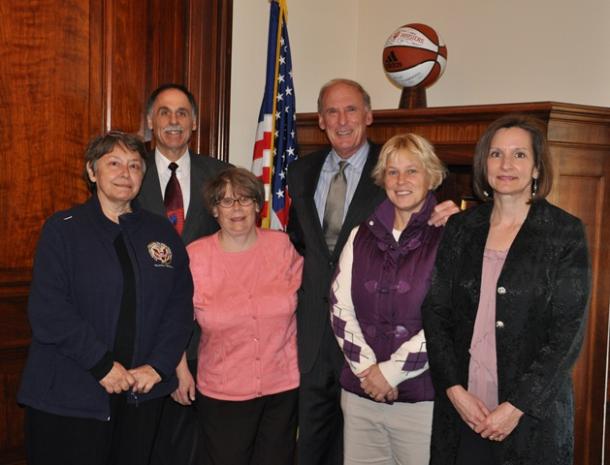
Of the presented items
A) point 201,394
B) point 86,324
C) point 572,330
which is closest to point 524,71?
point 572,330

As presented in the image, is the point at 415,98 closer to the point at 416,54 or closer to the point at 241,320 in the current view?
the point at 416,54

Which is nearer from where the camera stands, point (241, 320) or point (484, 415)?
point (484, 415)

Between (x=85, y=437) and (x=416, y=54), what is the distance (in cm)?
223

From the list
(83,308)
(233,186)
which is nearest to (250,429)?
(83,308)

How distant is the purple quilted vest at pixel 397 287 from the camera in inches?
90.2

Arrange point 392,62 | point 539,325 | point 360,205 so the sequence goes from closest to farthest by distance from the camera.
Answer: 1. point 539,325
2. point 360,205
3. point 392,62

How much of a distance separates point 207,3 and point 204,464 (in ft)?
7.25

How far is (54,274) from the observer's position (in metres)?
2.19

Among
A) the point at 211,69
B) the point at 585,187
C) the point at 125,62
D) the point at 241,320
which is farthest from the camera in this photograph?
the point at 211,69

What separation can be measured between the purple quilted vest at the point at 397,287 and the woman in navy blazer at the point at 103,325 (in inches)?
25.7

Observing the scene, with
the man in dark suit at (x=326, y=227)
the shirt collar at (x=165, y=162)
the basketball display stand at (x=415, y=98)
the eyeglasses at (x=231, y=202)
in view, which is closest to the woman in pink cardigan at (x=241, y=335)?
the eyeglasses at (x=231, y=202)

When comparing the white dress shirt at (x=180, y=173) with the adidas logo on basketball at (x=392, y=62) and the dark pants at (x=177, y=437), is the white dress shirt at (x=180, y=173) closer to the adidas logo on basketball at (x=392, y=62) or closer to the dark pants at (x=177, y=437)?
the dark pants at (x=177, y=437)

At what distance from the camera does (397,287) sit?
2295mm

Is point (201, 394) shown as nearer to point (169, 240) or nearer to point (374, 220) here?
point (169, 240)
